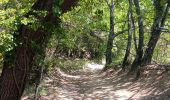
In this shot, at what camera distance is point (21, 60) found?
5.49 m

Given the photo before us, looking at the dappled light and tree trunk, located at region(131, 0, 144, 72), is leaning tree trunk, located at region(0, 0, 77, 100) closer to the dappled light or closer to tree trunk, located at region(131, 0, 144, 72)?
the dappled light

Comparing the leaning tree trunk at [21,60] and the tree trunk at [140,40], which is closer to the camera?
the leaning tree trunk at [21,60]

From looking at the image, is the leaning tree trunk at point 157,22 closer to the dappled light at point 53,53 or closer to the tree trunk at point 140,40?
the dappled light at point 53,53

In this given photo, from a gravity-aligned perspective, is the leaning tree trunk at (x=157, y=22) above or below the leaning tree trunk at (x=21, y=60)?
above

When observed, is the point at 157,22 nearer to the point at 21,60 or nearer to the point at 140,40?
the point at 140,40

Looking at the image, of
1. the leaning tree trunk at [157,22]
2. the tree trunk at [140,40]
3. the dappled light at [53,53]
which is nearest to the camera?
the dappled light at [53,53]

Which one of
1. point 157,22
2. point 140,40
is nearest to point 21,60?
point 157,22

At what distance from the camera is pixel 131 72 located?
58.0 feet

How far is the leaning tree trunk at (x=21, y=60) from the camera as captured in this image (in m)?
5.43

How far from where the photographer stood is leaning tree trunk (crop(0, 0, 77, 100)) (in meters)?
5.43

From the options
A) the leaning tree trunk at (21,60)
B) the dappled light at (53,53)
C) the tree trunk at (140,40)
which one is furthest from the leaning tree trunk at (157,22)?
the leaning tree trunk at (21,60)

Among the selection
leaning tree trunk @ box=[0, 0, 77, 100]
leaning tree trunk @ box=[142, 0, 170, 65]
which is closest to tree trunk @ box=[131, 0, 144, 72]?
leaning tree trunk @ box=[142, 0, 170, 65]

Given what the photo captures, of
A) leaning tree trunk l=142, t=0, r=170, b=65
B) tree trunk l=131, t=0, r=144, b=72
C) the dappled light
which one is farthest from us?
tree trunk l=131, t=0, r=144, b=72

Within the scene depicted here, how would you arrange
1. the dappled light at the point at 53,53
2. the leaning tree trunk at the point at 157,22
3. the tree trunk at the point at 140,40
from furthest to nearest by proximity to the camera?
the tree trunk at the point at 140,40, the leaning tree trunk at the point at 157,22, the dappled light at the point at 53,53
